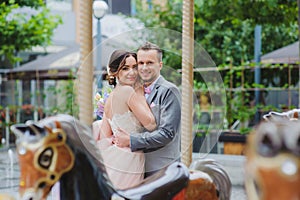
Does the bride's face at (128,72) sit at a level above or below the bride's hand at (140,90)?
above

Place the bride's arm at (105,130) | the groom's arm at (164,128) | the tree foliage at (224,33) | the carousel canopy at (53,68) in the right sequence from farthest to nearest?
the tree foliage at (224,33) → the carousel canopy at (53,68) → the bride's arm at (105,130) → the groom's arm at (164,128)

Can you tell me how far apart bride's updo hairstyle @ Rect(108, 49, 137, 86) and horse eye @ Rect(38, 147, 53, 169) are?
0.76m

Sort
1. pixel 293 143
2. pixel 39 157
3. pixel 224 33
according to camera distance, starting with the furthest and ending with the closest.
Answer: pixel 224 33, pixel 39 157, pixel 293 143

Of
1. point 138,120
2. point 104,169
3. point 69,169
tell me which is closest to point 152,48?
point 138,120

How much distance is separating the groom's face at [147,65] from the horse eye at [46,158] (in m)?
0.75

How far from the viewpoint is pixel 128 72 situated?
6.39ft

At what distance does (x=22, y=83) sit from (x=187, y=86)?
36.3 feet

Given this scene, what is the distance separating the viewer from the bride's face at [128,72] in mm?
1941

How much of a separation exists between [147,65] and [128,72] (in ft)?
0.25

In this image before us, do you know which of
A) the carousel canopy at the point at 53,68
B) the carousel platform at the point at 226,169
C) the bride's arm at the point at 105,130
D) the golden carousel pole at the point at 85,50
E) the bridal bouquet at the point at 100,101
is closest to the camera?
the golden carousel pole at the point at 85,50

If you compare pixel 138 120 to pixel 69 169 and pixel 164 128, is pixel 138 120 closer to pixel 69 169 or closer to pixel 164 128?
pixel 164 128

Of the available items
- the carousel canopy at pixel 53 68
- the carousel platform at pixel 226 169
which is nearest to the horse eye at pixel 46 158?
the carousel platform at pixel 226 169

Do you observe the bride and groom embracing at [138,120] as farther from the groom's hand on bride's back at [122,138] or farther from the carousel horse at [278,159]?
the carousel horse at [278,159]

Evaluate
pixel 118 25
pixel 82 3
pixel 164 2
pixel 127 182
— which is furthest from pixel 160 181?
pixel 118 25
